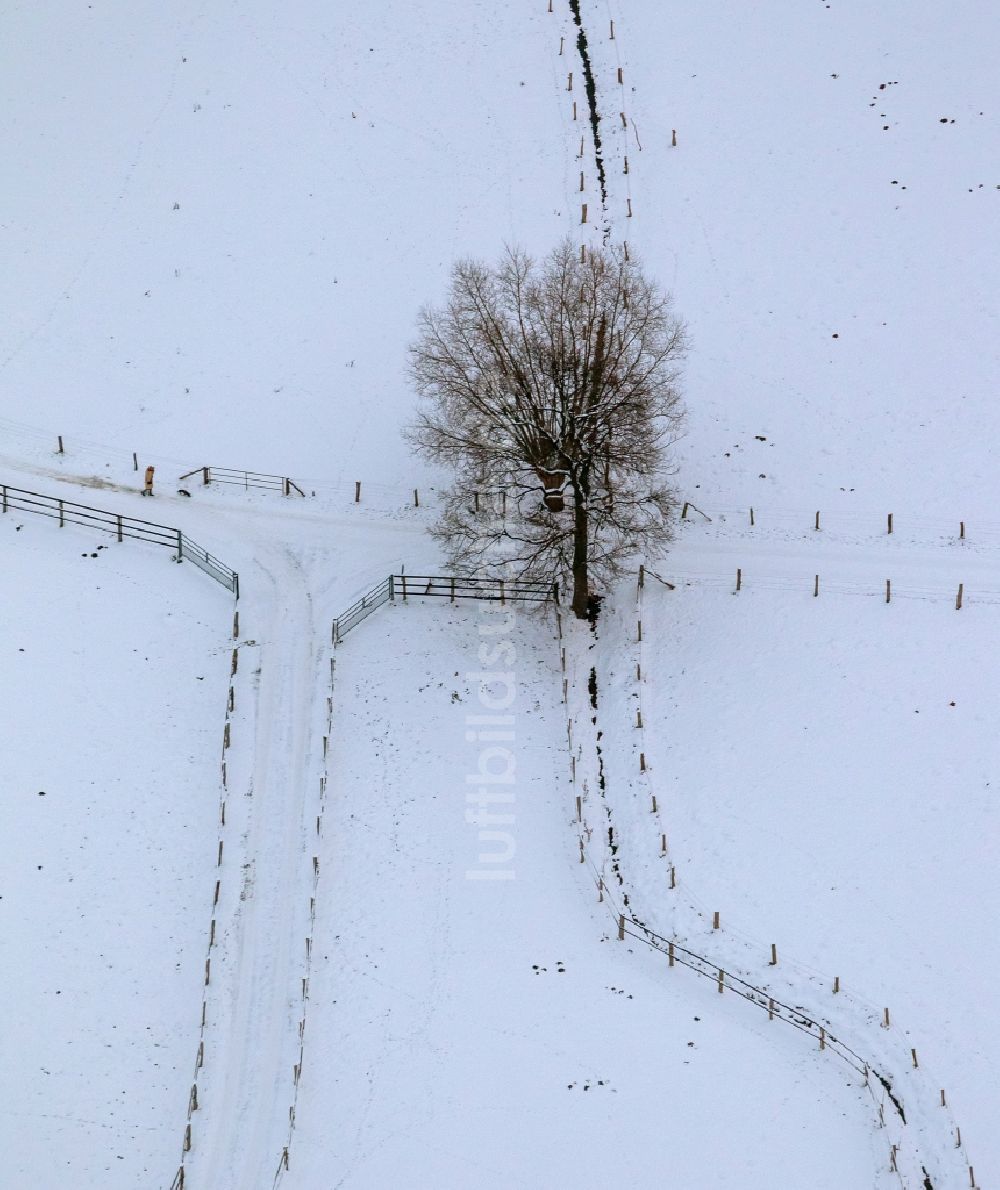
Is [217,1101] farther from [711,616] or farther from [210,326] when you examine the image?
[210,326]

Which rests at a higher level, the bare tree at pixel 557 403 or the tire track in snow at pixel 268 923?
the bare tree at pixel 557 403

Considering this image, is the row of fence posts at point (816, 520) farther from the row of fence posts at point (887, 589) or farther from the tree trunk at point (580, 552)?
the tree trunk at point (580, 552)

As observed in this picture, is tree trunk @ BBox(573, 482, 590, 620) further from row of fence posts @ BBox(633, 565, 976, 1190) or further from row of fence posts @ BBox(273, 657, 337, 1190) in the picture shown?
row of fence posts @ BBox(273, 657, 337, 1190)

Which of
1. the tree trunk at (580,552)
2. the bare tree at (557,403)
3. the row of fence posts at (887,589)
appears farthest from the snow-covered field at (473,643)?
the bare tree at (557,403)

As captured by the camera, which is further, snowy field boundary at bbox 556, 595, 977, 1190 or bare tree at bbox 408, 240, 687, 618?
bare tree at bbox 408, 240, 687, 618

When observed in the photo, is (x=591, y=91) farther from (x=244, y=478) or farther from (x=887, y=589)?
(x=887, y=589)

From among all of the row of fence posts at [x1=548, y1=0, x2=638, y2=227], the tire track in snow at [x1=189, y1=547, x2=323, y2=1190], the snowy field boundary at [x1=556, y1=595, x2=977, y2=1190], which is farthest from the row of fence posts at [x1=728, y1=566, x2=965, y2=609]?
the row of fence posts at [x1=548, y1=0, x2=638, y2=227]
